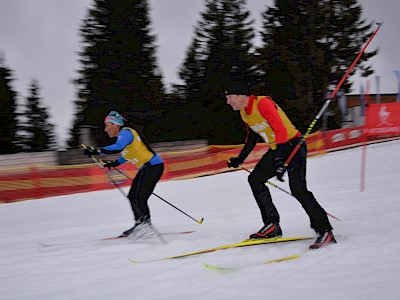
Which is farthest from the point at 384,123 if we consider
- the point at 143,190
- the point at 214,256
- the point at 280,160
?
the point at 214,256

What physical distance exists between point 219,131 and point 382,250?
87.5ft

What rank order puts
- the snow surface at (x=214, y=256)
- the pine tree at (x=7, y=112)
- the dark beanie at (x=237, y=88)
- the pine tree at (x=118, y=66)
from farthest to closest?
the pine tree at (x=118, y=66) → the pine tree at (x=7, y=112) → the dark beanie at (x=237, y=88) → the snow surface at (x=214, y=256)

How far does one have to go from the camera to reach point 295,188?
4.05m

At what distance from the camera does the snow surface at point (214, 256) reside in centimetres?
304

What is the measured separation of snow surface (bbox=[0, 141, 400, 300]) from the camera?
3.04 meters

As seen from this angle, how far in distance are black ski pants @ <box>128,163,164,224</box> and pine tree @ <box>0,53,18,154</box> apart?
21626mm

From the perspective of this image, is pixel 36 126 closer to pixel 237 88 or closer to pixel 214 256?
pixel 237 88

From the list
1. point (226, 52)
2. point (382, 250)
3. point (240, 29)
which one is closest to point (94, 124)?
point (226, 52)

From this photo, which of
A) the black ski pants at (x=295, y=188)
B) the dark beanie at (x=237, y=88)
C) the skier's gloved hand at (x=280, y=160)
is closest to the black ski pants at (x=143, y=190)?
the black ski pants at (x=295, y=188)

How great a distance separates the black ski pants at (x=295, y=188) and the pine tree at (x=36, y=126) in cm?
2762

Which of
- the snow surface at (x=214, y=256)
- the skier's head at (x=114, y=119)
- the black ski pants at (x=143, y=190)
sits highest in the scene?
the skier's head at (x=114, y=119)

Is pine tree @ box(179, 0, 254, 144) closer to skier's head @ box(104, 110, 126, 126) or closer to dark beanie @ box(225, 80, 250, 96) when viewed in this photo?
skier's head @ box(104, 110, 126, 126)

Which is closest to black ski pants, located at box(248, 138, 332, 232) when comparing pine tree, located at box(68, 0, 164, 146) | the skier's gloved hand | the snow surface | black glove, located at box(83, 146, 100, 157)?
the skier's gloved hand

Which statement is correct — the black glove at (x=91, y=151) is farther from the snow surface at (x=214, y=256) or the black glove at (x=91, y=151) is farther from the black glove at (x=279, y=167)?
the black glove at (x=279, y=167)
